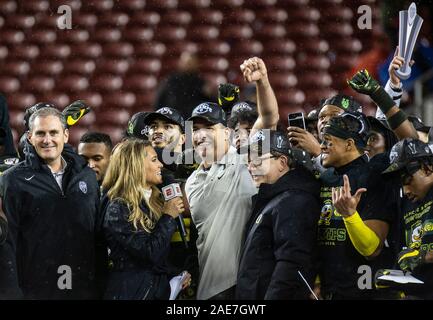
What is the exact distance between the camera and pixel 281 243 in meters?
3.14

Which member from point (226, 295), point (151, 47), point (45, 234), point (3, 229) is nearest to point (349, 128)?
point (226, 295)

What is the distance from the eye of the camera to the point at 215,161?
3.50 metres

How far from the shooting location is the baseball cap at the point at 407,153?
3.12 meters

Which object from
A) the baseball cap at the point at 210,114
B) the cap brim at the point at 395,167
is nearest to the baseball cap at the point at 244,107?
the baseball cap at the point at 210,114

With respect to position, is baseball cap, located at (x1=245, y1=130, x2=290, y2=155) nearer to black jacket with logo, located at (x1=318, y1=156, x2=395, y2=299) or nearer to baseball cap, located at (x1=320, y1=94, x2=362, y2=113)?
black jacket with logo, located at (x1=318, y1=156, x2=395, y2=299)

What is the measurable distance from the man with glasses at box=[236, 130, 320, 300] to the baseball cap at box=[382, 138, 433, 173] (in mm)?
295

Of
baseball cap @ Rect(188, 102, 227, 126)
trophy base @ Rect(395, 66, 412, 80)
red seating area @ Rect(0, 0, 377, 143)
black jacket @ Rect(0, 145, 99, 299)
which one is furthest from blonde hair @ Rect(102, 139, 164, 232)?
red seating area @ Rect(0, 0, 377, 143)

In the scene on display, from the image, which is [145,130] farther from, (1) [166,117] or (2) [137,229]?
(2) [137,229]

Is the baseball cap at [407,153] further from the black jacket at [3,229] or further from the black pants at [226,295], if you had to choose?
the black jacket at [3,229]

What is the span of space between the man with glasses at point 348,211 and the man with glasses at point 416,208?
86 millimetres

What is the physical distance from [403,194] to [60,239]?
1.24 metres

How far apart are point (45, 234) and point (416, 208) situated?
1322 mm

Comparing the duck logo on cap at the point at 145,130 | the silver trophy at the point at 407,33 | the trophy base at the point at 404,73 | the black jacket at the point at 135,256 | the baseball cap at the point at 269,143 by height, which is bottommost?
the black jacket at the point at 135,256

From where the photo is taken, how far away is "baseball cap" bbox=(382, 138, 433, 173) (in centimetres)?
312
